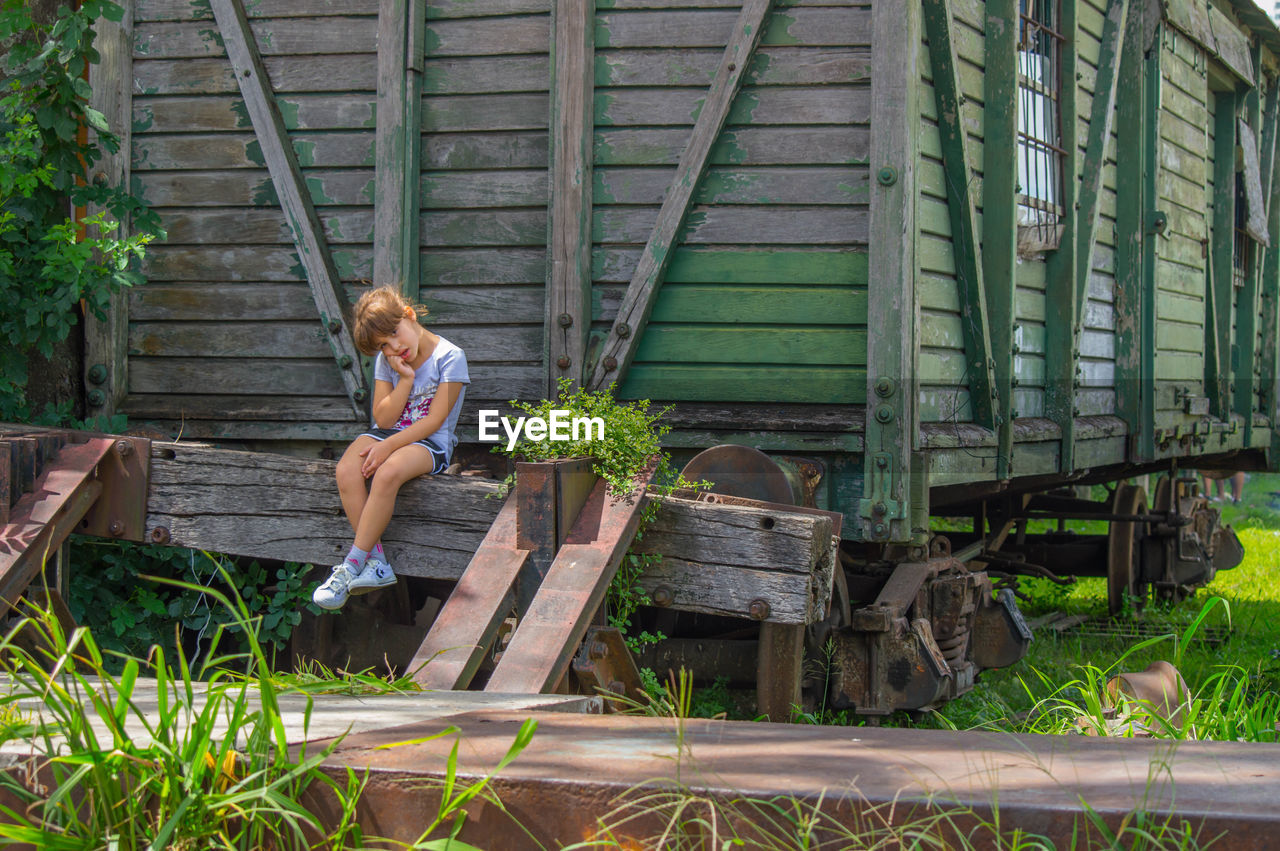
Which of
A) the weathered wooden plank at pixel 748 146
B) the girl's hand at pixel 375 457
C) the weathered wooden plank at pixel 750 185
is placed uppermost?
the weathered wooden plank at pixel 748 146

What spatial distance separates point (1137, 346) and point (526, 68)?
4400mm

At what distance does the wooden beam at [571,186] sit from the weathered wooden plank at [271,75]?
0.91m

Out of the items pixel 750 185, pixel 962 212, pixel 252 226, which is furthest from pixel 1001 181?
pixel 252 226

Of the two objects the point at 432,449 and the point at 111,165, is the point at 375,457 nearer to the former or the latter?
the point at 432,449

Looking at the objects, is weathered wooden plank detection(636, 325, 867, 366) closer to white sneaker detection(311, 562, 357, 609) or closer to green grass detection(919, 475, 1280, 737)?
green grass detection(919, 475, 1280, 737)

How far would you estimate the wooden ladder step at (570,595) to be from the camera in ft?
9.99

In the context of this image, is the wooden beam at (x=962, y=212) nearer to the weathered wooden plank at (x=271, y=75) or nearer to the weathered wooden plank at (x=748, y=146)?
the weathered wooden plank at (x=748, y=146)

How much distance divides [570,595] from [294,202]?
297 cm

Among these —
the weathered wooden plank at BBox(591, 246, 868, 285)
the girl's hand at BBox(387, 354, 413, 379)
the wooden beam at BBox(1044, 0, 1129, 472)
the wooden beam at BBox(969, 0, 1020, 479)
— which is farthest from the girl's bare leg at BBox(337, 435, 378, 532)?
the wooden beam at BBox(1044, 0, 1129, 472)

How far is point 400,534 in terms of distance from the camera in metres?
3.99

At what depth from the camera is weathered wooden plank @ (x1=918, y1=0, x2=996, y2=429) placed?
201 inches

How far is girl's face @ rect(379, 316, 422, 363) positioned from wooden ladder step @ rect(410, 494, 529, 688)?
0.86m

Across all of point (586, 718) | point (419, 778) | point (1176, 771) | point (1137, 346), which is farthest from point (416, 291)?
point (1137, 346)

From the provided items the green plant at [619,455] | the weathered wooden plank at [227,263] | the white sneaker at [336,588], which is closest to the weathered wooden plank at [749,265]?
the weathered wooden plank at [227,263]
